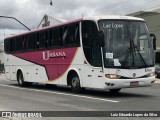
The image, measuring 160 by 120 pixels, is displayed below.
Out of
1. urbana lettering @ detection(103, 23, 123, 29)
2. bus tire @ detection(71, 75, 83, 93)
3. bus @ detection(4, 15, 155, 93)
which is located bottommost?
bus tire @ detection(71, 75, 83, 93)

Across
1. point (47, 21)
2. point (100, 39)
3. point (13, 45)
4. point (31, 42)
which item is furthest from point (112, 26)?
point (47, 21)

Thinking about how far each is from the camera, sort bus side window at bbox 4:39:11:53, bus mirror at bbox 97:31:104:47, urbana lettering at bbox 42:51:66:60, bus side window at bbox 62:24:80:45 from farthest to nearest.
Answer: bus side window at bbox 4:39:11:53 < urbana lettering at bbox 42:51:66:60 < bus side window at bbox 62:24:80:45 < bus mirror at bbox 97:31:104:47

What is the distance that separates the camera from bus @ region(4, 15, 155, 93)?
1580 cm

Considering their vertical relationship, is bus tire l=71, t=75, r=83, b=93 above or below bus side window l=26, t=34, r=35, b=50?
below

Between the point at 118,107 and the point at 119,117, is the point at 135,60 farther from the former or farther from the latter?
the point at 119,117

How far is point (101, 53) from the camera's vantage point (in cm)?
1595

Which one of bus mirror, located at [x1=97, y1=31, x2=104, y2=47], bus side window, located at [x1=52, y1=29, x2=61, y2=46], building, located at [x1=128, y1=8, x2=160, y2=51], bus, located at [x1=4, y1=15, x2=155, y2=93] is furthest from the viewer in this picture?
building, located at [x1=128, y1=8, x2=160, y2=51]

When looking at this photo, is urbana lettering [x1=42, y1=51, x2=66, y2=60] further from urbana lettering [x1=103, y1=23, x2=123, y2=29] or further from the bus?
urbana lettering [x1=103, y1=23, x2=123, y2=29]

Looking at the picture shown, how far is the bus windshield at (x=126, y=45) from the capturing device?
1581 centimetres

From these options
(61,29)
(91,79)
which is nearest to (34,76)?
(61,29)

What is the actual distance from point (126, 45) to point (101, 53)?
41.4 inches

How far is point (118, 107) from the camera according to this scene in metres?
12.8

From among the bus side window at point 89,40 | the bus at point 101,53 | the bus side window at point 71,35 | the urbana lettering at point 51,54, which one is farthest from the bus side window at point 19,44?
the bus side window at point 89,40

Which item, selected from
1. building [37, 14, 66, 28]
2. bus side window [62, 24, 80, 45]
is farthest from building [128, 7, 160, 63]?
bus side window [62, 24, 80, 45]
